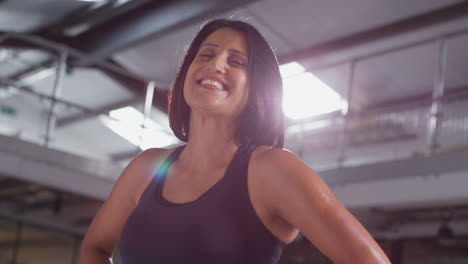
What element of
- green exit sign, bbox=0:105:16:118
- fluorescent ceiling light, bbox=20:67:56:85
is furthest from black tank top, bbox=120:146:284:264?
green exit sign, bbox=0:105:16:118

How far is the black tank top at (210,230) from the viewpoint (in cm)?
77

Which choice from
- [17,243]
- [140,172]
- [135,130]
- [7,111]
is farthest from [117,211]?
[7,111]

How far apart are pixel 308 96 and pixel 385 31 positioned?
1.73 meters

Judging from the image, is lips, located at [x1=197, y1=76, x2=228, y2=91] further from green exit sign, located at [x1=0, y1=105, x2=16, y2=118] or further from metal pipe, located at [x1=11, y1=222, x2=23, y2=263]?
green exit sign, located at [x1=0, y1=105, x2=16, y2=118]

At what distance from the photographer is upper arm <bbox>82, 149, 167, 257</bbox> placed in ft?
3.23

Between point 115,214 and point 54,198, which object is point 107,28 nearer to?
point 54,198

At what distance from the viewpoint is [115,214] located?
0.99 metres

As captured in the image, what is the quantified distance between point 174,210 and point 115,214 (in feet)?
0.69

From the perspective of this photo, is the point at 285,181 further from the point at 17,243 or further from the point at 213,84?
the point at 17,243

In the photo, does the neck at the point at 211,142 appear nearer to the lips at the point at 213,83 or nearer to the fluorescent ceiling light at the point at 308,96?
the lips at the point at 213,83

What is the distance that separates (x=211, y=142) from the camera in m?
0.91

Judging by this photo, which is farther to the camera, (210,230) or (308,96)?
(308,96)

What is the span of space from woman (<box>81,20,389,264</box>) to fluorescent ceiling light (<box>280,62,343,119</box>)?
6.67 metres

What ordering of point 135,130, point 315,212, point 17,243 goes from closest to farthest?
point 315,212, point 135,130, point 17,243
